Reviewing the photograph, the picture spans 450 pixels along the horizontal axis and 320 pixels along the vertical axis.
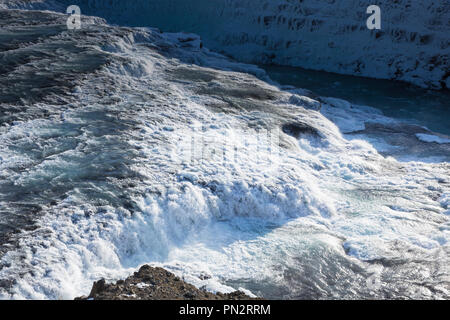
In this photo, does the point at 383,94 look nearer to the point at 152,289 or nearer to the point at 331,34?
the point at 331,34

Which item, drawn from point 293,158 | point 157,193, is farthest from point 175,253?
point 293,158

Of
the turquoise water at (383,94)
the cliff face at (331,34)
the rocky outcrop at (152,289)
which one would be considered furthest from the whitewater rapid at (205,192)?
the cliff face at (331,34)

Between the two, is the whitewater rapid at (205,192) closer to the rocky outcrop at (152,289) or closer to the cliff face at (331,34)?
the rocky outcrop at (152,289)

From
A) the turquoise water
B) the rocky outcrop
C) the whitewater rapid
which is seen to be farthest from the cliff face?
the rocky outcrop

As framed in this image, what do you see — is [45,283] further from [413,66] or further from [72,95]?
[413,66]
